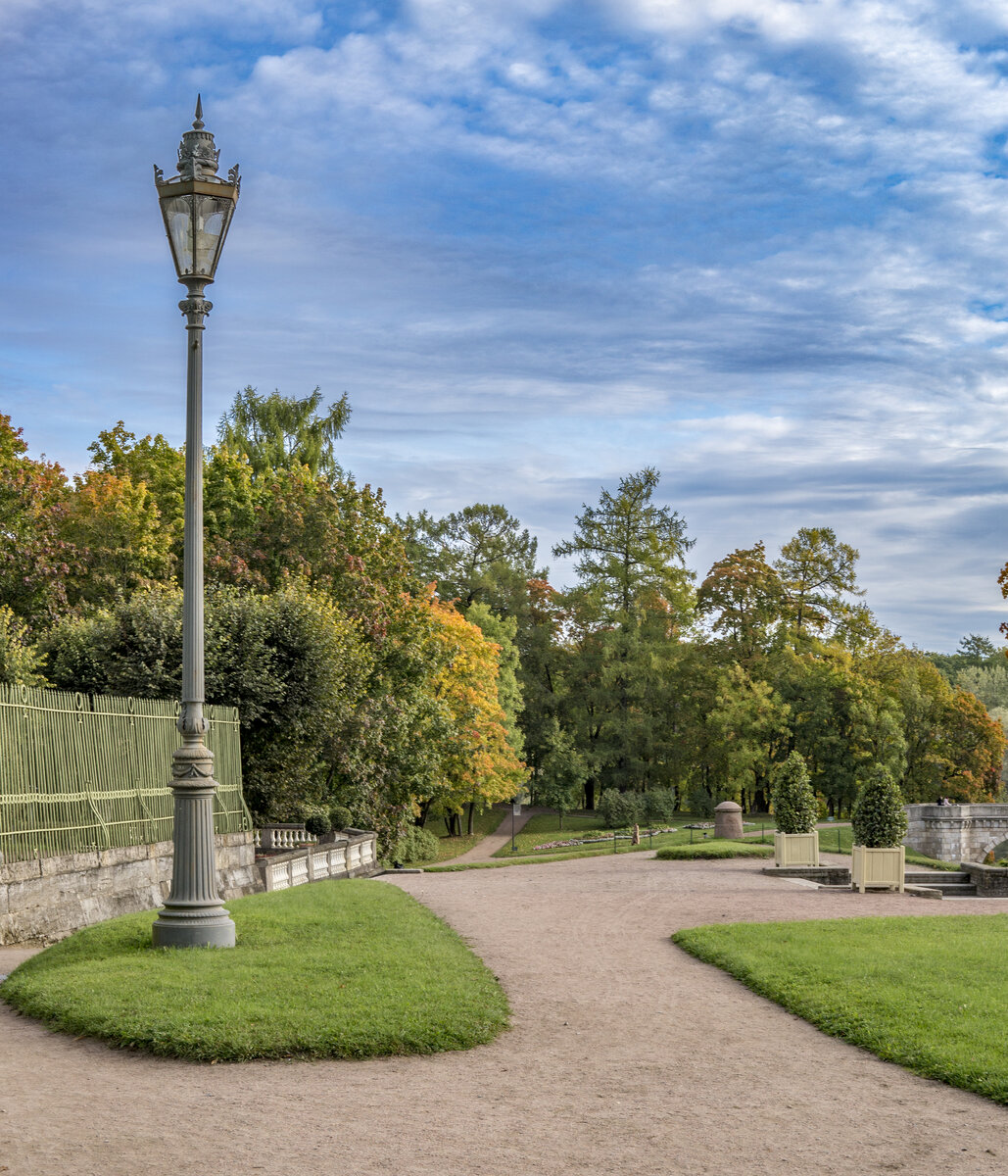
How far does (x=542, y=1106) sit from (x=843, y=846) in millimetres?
33074

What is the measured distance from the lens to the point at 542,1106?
6707 mm

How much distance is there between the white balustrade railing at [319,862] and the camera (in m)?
21.3

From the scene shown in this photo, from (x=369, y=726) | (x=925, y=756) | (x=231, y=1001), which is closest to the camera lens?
(x=231, y=1001)

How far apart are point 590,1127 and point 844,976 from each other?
16.7 feet

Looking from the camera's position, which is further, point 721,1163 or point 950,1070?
point 950,1070

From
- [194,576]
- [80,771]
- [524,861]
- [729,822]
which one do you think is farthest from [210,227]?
[729,822]

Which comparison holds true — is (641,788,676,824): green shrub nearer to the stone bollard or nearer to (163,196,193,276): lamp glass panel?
the stone bollard

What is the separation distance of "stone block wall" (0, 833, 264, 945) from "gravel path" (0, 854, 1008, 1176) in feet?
15.4

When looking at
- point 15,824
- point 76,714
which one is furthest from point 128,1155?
point 76,714

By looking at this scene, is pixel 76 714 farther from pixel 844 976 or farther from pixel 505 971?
pixel 844 976

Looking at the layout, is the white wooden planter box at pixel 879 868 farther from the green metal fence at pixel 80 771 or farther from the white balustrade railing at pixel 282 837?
the white balustrade railing at pixel 282 837

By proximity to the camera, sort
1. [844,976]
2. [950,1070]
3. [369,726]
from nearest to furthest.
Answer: [950,1070], [844,976], [369,726]

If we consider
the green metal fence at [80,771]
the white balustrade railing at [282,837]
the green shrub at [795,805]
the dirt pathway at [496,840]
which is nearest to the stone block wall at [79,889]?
the green metal fence at [80,771]

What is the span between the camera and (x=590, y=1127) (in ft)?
20.7
